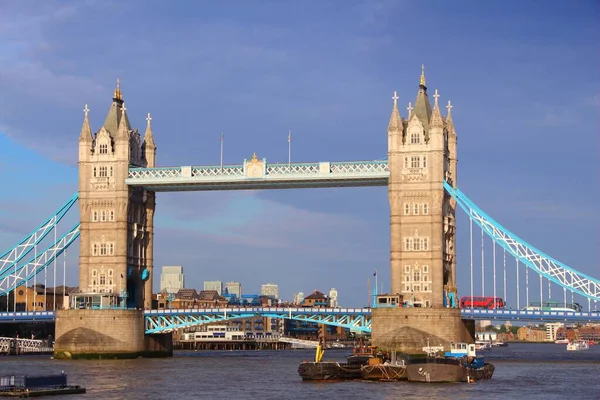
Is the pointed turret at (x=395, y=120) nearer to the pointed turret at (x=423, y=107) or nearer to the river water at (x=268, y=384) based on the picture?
the pointed turret at (x=423, y=107)

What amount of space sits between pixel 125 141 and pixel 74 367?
33209 mm

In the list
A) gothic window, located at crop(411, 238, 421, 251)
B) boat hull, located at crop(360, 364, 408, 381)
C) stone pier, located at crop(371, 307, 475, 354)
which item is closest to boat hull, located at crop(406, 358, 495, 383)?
boat hull, located at crop(360, 364, 408, 381)

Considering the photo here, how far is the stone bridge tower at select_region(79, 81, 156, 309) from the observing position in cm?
13300

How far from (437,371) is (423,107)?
44839 millimetres

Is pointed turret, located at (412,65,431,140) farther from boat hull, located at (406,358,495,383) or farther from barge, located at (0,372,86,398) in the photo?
barge, located at (0,372,86,398)

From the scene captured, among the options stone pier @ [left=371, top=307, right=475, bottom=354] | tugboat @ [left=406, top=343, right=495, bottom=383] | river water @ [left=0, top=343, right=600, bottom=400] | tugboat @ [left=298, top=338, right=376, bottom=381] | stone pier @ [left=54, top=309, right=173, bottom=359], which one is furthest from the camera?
stone pier @ [left=54, top=309, right=173, bottom=359]

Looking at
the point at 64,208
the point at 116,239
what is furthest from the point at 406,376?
the point at 64,208

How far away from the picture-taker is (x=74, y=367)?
110m

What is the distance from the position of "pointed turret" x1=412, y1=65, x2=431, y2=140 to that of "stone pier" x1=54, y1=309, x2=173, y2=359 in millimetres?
38042

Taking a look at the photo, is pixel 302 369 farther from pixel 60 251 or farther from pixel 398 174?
pixel 60 251

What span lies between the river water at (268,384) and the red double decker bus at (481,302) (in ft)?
32.3

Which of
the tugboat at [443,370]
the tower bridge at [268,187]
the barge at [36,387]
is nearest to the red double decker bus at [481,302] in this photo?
the tower bridge at [268,187]

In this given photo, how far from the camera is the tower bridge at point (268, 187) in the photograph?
401 ft

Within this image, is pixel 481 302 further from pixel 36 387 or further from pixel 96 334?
pixel 36 387
